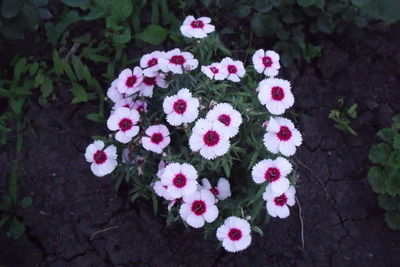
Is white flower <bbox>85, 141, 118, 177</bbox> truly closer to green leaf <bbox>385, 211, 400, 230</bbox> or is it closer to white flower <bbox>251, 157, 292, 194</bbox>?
white flower <bbox>251, 157, 292, 194</bbox>

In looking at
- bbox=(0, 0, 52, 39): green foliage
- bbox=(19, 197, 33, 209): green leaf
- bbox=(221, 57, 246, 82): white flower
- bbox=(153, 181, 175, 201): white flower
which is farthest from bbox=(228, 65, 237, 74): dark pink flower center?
bbox=(19, 197, 33, 209): green leaf

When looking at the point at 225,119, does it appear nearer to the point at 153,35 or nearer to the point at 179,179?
the point at 179,179

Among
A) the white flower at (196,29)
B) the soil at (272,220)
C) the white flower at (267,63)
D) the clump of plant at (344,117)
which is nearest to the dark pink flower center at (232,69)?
the white flower at (267,63)

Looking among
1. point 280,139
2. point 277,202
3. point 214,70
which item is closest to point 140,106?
point 214,70

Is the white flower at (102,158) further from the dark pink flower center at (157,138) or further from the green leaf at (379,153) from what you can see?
the green leaf at (379,153)

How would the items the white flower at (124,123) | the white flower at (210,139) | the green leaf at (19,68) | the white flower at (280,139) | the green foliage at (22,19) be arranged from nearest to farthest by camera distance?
the white flower at (210,139)
the white flower at (280,139)
the white flower at (124,123)
the green foliage at (22,19)
the green leaf at (19,68)
